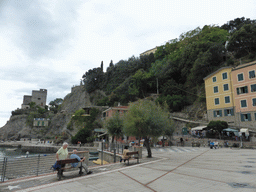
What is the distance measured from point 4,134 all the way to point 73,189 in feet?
336

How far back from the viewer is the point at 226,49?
4116 cm

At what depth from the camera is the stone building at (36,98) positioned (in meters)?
130

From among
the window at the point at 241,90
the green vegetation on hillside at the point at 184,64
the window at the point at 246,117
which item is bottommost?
the window at the point at 246,117

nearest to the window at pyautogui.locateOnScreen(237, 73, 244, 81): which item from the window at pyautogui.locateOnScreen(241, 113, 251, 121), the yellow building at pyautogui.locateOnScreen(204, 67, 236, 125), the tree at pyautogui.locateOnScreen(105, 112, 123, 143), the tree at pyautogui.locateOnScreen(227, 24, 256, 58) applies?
the yellow building at pyautogui.locateOnScreen(204, 67, 236, 125)

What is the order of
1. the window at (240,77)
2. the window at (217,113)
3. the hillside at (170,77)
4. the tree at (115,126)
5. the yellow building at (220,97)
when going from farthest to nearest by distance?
the hillside at (170,77), the window at (217,113), the yellow building at (220,97), the window at (240,77), the tree at (115,126)

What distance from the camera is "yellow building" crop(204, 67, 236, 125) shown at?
32.7 m

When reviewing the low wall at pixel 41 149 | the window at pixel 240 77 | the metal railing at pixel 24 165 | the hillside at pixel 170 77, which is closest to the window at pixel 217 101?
the hillside at pixel 170 77

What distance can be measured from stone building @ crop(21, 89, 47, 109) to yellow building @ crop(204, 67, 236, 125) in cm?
13011

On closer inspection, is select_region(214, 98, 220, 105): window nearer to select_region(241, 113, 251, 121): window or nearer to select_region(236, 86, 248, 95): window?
select_region(236, 86, 248, 95): window

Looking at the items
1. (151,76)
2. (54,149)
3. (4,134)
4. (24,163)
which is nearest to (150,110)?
(24,163)

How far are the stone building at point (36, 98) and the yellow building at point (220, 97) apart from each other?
427ft

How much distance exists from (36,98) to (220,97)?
134 meters

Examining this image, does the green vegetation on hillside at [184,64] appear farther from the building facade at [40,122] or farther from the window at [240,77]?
the building facade at [40,122]

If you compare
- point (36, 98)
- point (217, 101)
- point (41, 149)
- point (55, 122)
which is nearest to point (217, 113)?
point (217, 101)
